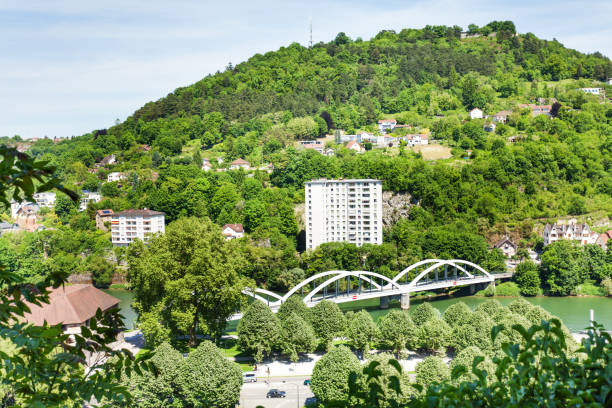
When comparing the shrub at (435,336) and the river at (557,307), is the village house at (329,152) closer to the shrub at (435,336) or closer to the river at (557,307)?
the river at (557,307)

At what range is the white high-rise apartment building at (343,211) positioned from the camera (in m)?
37.9

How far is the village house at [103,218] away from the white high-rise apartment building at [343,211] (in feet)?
51.8

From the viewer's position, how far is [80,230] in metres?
43.2

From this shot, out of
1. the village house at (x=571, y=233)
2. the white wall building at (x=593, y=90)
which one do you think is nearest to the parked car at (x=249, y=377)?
the village house at (x=571, y=233)

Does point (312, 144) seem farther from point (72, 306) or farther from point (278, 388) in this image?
point (278, 388)

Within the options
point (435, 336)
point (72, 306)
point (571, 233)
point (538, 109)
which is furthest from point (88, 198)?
point (538, 109)

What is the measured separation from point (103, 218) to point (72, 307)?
23943mm

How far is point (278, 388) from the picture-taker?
17891mm

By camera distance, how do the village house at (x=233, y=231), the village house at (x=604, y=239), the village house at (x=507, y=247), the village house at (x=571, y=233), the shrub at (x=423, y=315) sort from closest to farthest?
the shrub at (x=423, y=315)
the village house at (x=604, y=239)
the village house at (x=571, y=233)
the village house at (x=507, y=247)
the village house at (x=233, y=231)

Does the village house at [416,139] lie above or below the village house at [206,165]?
above

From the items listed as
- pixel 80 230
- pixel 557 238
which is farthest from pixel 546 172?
pixel 80 230

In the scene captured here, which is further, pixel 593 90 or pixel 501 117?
pixel 593 90

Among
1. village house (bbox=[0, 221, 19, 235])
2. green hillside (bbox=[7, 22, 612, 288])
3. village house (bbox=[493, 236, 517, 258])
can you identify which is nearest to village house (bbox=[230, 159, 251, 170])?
green hillside (bbox=[7, 22, 612, 288])

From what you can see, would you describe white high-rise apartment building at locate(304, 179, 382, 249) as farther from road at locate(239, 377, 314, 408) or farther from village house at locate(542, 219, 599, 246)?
road at locate(239, 377, 314, 408)
